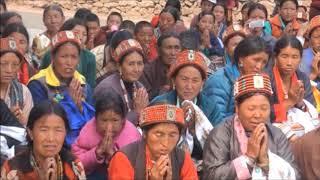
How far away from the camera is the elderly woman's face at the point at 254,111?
4422 mm

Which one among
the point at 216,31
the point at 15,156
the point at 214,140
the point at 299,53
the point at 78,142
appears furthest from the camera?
the point at 216,31

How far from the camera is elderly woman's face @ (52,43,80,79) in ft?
18.1

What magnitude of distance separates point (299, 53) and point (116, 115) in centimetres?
187

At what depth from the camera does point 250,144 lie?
4258mm

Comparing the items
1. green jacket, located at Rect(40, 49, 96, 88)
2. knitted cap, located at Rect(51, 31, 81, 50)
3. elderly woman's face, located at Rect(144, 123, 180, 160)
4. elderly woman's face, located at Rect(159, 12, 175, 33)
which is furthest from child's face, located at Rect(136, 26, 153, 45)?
elderly woman's face, located at Rect(144, 123, 180, 160)

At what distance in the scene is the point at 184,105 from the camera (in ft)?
16.8

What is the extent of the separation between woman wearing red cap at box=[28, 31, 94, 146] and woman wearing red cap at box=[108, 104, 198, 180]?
105 cm

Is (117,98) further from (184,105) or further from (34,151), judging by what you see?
(34,151)

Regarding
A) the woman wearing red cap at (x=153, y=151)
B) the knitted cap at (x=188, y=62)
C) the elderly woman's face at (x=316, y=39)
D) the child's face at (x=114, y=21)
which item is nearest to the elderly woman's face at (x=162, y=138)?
the woman wearing red cap at (x=153, y=151)

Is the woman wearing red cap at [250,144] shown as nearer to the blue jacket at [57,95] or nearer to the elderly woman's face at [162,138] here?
the elderly woman's face at [162,138]

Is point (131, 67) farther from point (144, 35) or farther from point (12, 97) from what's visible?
point (144, 35)

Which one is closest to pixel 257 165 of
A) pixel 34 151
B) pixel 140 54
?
pixel 34 151

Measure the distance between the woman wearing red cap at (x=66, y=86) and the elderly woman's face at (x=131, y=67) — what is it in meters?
0.40

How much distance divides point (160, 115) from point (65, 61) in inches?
61.1
